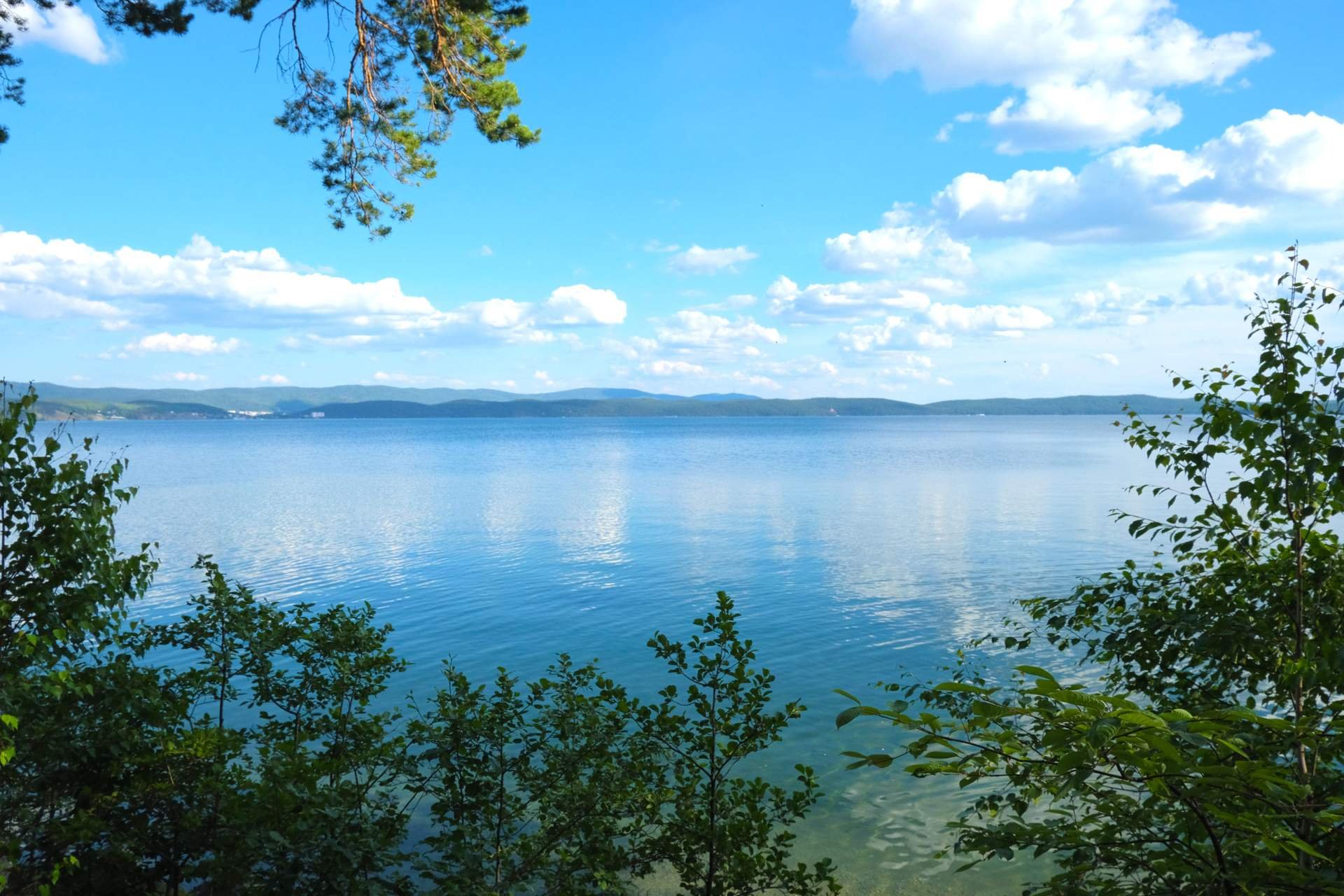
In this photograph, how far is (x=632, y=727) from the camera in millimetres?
13242

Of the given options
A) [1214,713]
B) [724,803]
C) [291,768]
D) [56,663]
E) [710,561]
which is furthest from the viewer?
[710,561]

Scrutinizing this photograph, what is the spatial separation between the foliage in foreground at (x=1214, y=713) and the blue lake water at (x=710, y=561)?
546cm

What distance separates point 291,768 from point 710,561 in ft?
76.1

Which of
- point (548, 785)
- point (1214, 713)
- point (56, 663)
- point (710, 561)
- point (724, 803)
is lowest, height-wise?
point (710, 561)

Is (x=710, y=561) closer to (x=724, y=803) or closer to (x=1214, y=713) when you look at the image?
(x=724, y=803)

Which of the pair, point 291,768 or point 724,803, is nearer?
point 291,768

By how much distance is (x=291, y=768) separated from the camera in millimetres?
6246

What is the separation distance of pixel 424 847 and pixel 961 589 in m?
18.9

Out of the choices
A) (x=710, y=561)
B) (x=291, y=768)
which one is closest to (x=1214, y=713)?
(x=291, y=768)

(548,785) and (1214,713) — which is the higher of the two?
(1214,713)

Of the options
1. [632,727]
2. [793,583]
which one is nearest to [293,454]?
[793,583]

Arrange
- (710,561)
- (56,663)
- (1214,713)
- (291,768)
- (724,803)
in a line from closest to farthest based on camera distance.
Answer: (1214,713) < (291,768) < (56,663) < (724,803) < (710,561)

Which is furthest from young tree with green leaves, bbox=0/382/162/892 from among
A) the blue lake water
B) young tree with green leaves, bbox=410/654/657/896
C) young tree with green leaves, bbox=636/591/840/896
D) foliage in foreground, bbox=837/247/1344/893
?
foliage in foreground, bbox=837/247/1344/893

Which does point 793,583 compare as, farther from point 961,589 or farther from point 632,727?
point 632,727
